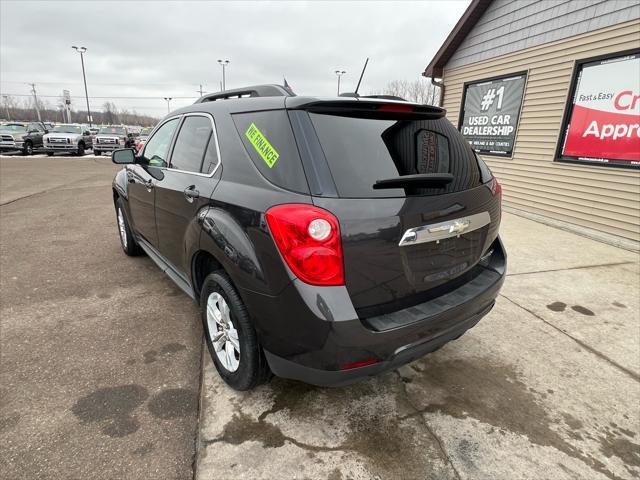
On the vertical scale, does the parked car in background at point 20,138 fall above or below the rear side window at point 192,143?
below

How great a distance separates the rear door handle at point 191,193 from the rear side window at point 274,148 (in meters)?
0.50

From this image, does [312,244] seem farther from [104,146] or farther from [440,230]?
[104,146]

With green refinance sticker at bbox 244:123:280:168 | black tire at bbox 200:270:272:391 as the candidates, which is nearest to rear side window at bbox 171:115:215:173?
green refinance sticker at bbox 244:123:280:168

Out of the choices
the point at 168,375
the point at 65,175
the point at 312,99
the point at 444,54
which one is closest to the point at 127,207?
the point at 168,375

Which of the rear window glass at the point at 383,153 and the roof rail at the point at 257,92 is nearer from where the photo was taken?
the rear window glass at the point at 383,153

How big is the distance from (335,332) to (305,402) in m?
0.85

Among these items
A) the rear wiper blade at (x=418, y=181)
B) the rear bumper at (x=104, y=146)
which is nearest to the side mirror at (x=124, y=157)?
the rear wiper blade at (x=418, y=181)

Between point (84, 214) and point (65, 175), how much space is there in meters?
7.97

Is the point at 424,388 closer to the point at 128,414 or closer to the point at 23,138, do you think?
the point at 128,414

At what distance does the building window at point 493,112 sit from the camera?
772cm

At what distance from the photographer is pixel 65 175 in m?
13.2

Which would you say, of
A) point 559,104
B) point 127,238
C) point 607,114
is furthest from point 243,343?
point 559,104

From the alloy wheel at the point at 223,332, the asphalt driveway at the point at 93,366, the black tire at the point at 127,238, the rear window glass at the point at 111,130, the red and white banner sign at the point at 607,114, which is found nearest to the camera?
the asphalt driveway at the point at 93,366

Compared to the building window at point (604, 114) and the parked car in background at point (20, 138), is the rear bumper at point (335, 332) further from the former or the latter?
the parked car in background at point (20, 138)
